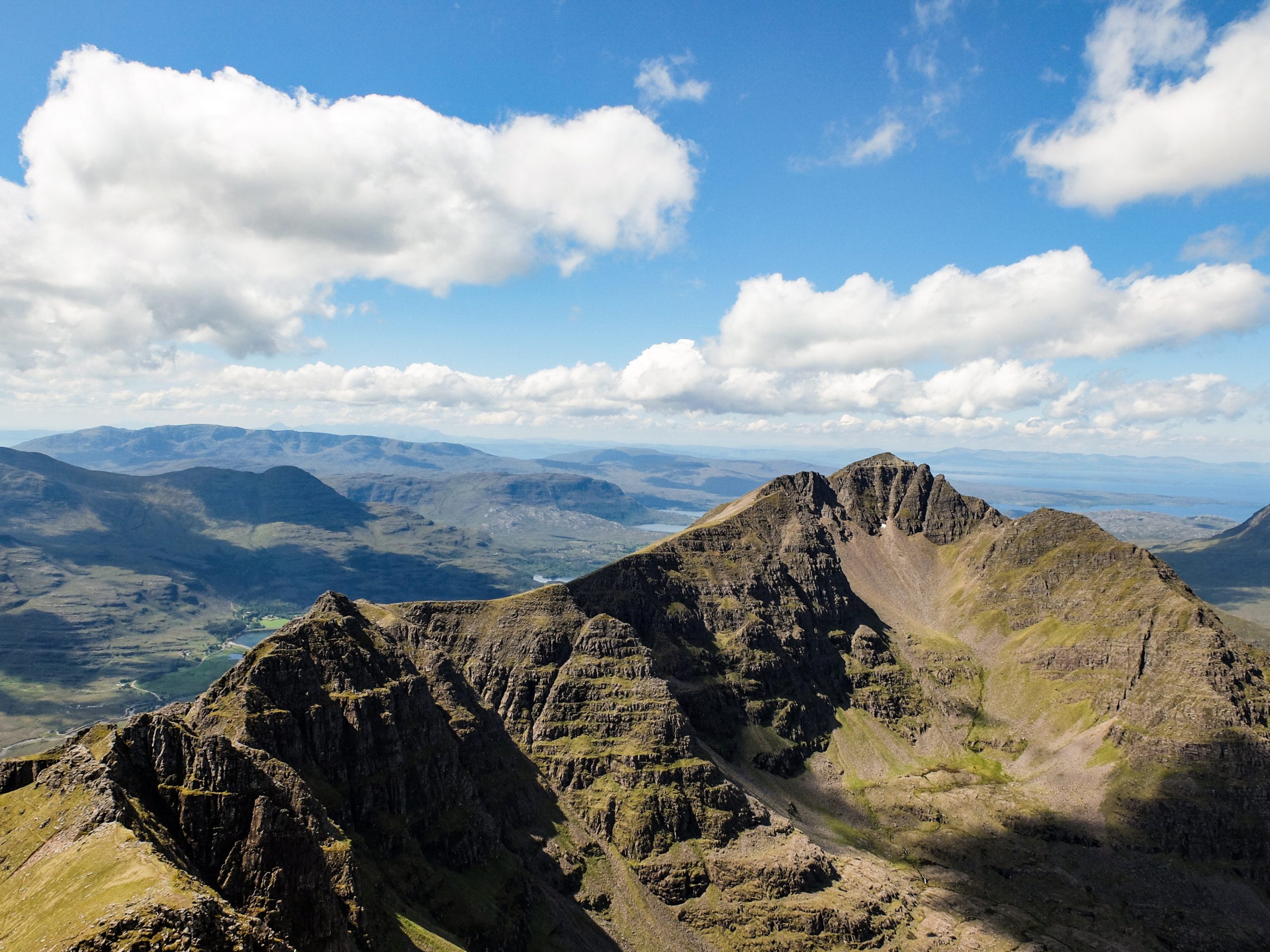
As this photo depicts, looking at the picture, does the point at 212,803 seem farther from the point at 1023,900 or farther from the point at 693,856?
the point at 1023,900

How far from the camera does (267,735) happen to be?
122312 mm

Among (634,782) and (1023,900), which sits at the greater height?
(634,782)

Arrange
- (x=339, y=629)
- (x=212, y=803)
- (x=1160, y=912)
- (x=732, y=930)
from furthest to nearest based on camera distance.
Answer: (x=1160, y=912) → (x=732, y=930) → (x=339, y=629) → (x=212, y=803)

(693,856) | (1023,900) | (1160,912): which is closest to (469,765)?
(693,856)

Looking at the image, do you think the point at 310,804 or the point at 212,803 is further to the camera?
the point at 310,804

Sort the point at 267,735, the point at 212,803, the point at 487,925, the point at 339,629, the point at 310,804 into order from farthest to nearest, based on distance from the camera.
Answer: the point at 339,629 → the point at 487,925 → the point at 267,735 → the point at 310,804 → the point at 212,803

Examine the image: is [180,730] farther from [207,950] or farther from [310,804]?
[207,950]

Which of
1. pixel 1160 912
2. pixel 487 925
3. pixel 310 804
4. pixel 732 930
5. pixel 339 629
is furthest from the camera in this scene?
pixel 1160 912

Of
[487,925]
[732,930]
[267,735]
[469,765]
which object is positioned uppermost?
[267,735]

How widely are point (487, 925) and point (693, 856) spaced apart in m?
69.1

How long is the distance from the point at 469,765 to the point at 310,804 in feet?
272

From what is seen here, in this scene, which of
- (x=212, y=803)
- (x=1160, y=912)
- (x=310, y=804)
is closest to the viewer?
(x=212, y=803)

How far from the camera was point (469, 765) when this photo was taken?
179625 millimetres

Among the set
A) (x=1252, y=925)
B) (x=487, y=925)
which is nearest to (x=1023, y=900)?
(x=1252, y=925)
